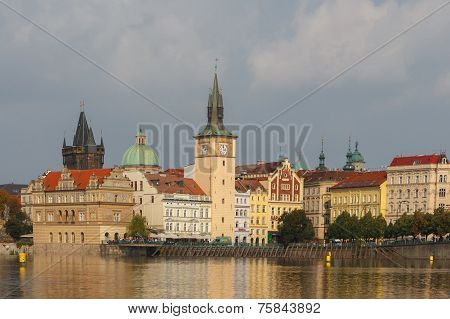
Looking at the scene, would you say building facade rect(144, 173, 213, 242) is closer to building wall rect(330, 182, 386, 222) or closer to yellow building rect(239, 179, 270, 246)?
yellow building rect(239, 179, 270, 246)

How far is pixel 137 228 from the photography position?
141250mm

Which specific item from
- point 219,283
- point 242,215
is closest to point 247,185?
point 242,215

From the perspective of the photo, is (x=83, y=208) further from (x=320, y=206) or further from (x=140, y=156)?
(x=320, y=206)

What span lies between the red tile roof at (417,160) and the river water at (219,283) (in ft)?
192

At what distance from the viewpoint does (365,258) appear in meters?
126

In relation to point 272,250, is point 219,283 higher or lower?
higher

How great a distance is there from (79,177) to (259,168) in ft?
119

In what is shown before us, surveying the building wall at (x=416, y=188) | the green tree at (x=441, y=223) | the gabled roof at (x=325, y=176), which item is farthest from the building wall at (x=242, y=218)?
the green tree at (x=441, y=223)

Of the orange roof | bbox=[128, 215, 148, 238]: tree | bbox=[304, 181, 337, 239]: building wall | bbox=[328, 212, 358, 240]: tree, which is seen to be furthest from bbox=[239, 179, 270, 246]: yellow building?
bbox=[128, 215, 148, 238]: tree

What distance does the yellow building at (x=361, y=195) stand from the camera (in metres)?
158

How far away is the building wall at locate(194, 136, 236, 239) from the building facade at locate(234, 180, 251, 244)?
291cm

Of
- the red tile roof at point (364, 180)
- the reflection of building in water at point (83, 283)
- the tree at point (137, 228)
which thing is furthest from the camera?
the red tile roof at point (364, 180)

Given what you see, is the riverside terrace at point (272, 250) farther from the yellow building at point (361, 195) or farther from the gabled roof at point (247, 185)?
the gabled roof at point (247, 185)
